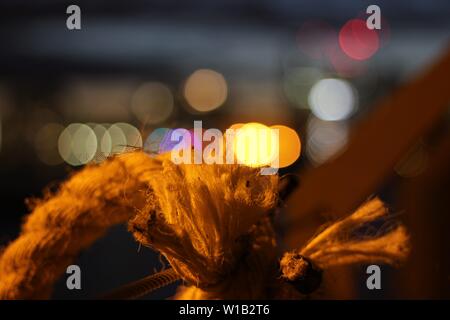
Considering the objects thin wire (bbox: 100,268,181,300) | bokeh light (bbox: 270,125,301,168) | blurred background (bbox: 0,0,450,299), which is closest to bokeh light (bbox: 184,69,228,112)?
blurred background (bbox: 0,0,450,299)

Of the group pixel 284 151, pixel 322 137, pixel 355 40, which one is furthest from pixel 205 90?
pixel 284 151

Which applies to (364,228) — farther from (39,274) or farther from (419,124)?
(419,124)

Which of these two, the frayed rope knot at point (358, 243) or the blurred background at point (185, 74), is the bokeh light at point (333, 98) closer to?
the blurred background at point (185, 74)

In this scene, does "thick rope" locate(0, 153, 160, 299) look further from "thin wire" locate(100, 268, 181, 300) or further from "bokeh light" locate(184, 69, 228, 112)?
"bokeh light" locate(184, 69, 228, 112)

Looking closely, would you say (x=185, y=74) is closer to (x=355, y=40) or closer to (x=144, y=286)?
(x=355, y=40)

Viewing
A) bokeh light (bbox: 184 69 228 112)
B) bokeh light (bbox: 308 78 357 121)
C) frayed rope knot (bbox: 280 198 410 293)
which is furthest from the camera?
bokeh light (bbox: 184 69 228 112)
